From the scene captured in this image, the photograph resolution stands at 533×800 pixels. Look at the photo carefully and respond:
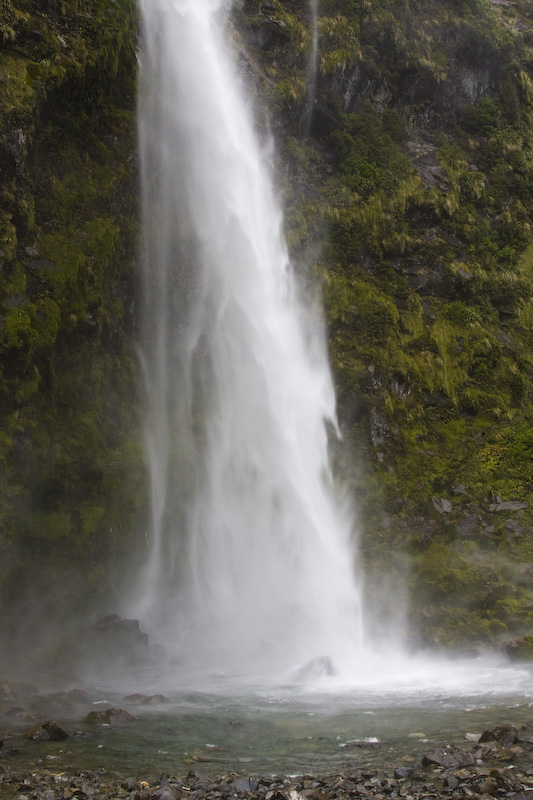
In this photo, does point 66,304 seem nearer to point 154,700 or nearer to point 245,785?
point 154,700

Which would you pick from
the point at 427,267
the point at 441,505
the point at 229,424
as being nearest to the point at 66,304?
the point at 229,424

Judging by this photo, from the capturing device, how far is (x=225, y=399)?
19.5 meters

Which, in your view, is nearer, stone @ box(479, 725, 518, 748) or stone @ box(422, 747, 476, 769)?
stone @ box(422, 747, 476, 769)

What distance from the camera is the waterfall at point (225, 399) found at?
1606 centimetres

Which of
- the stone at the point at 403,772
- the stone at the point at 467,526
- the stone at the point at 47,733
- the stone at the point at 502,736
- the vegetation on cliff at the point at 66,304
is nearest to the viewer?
the stone at the point at 403,772

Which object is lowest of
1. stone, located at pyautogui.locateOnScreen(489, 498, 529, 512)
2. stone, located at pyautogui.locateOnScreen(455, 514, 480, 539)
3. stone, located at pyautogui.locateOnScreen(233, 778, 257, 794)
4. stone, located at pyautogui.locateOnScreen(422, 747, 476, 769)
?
stone, located at pyautogui.locateOnScreen(233, 778, 257, 794)

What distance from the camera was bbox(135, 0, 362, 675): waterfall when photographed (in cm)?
1606

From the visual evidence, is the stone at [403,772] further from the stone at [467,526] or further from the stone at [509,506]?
the stone at [509,506]

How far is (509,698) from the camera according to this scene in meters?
10.4

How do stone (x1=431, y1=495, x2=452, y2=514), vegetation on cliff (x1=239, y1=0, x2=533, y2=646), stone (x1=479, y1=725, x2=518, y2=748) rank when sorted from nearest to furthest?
1. stone (x1=479, y1=725, x2=518, y2=748)
2. vegetation on cliff (x1=239, y1=0, x2=533, y2=646)
3. stone (x1=431, y1=495, x2=452, y2=514)

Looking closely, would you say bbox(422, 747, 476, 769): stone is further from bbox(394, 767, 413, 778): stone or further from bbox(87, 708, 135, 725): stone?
bbox(87, 708, 135, 725): stone

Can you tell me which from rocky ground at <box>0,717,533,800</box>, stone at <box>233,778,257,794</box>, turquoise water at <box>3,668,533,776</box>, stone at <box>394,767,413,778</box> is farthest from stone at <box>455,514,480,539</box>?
stone at <box>233,778,257,794</box>

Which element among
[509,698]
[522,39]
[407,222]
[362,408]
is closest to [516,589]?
[509,698]


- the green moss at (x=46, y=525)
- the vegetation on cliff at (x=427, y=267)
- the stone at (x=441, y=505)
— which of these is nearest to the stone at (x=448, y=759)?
the vegetation on cliff at (x=427, y=267)
